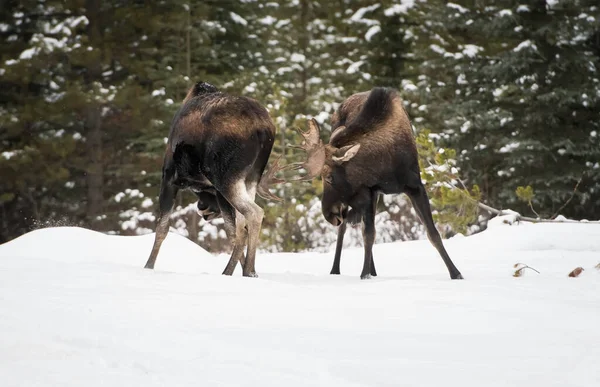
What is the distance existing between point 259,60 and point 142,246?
15754 mm

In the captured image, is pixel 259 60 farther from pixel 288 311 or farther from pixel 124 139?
pixel 288 311

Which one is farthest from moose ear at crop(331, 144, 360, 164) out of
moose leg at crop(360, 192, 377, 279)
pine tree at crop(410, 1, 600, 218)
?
pine tree at crop(410, 1, 600, 218)

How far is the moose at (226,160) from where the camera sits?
22.7 feet

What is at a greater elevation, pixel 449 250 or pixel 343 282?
pixel 343 282

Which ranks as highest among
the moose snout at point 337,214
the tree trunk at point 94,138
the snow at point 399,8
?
the moose snout at point 337,214

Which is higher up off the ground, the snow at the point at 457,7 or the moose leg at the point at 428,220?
the moose leg at the point at 428,220

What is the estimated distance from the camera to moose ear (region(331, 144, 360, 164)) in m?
7.56

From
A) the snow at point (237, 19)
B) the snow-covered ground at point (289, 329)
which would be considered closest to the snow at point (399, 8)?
the snow at point (237, 19)

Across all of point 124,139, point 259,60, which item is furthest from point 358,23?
point 124,139

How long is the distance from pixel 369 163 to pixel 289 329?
3592mm

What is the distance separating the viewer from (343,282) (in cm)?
715

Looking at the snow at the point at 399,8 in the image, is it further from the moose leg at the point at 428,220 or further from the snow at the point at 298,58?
the moose leg at the point at 428,220

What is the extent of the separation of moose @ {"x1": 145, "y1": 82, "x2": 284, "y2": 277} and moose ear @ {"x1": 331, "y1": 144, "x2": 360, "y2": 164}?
25.0 inches

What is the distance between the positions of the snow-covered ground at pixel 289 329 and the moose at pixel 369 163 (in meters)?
0.78
